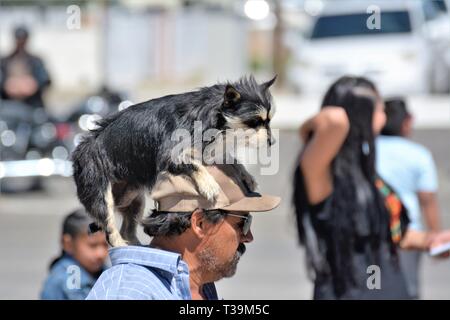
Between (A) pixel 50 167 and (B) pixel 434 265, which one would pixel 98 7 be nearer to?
(A) pixel 50 167

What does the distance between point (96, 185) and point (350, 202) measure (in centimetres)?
226

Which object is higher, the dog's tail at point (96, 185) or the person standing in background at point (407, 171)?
the dog's tail at point (96, 185)

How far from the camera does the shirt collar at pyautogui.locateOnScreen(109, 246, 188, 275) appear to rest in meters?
2.71

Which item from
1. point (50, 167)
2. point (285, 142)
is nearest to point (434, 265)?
point (50, 167)

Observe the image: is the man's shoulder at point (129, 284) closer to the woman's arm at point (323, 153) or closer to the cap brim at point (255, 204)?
the cap brim at point (255, 204)

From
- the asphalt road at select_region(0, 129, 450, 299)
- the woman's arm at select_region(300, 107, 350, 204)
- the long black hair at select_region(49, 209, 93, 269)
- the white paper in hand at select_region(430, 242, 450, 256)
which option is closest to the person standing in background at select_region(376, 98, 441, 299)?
the white paper in hand at select_region(430, 242, 450, 256)

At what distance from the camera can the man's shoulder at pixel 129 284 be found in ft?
8.59

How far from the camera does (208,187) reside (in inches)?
106

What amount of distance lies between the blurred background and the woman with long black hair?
2.34ft

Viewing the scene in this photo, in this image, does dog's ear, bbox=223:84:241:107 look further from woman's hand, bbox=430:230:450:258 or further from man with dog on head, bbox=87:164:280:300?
woman's hand, bbox=430:230:450:258

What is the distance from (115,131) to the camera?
8.96 feet

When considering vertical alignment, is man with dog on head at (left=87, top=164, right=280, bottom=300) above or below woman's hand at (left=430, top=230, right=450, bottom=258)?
above

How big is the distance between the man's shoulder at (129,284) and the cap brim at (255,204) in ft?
0.82

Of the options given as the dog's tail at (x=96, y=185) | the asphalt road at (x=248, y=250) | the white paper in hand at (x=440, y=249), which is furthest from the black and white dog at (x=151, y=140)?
the asphalt road at (x=248, y=250)
